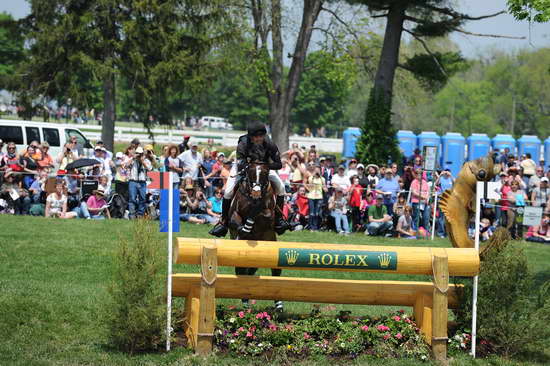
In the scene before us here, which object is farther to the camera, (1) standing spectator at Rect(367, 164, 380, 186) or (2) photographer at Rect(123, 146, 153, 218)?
(1) standing spectator at Rect(367, 164, 380, 186)

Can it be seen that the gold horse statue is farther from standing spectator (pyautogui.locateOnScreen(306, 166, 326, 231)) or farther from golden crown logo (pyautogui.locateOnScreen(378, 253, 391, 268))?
standing spectator (pyautogui.locateOnScreen(306, 166, 326, 231))

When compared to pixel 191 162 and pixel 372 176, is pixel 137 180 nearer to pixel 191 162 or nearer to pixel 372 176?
pixel 191 162

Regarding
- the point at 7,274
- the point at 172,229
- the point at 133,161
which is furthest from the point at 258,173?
the point at 133,161

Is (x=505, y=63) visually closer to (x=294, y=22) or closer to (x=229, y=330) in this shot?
(x=294, y=22)

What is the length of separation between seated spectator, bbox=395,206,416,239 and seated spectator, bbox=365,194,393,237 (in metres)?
0.25

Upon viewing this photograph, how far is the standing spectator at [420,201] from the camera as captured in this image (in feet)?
66.0

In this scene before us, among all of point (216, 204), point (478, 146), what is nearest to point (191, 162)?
point (216, 204)

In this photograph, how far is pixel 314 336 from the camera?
9.25m

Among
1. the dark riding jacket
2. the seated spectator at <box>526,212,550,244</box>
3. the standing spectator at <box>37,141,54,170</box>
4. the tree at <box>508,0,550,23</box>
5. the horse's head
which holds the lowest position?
the seated spectator at <box>526,212,550,244</box>

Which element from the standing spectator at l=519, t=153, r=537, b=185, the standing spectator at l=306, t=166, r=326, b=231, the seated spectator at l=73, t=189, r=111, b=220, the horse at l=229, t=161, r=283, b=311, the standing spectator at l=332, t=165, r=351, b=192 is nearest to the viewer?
the horse at l=229, t=161, r=283, b=311

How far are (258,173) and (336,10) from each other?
25959mm

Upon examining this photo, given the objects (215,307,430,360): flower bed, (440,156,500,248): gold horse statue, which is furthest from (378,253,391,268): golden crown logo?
(440,156,500,248): gold horse statue

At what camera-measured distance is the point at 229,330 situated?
30.0ft

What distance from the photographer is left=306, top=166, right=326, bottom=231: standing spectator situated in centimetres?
1953
